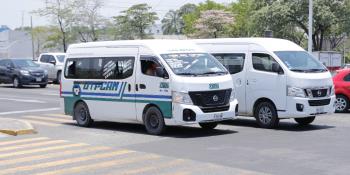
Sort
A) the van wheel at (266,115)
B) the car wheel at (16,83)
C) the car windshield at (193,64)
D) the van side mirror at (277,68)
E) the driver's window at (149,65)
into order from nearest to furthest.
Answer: the car windshield at (193,64)
the driver's window at (149,65)
the van side mirror at (277,68)
the van wheel at (266,115)
the car wheel at (16,83)

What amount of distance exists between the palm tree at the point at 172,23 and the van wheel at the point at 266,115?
10140 centimetres

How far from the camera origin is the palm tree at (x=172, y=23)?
4619 inches

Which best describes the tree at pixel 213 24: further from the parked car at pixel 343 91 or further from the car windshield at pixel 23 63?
the parked car at pixel 343 91

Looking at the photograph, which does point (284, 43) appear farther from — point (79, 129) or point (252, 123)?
point (79, 129)

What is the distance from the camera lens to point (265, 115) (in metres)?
14.9

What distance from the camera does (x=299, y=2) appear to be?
56.0m

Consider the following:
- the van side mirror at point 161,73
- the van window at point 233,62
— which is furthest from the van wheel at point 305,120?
the van side mirror at point 161,73

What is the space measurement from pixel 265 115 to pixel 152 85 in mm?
2989

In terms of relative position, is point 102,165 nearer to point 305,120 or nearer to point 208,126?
point 208,126

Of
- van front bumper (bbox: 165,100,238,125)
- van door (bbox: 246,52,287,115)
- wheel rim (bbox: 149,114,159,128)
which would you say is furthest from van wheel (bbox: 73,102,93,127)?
van door (bbox: 246,52,287,115)

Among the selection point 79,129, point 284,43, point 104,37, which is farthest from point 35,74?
point 104,37

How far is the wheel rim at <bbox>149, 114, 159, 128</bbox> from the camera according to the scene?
542 inches

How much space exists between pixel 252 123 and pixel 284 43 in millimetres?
2257

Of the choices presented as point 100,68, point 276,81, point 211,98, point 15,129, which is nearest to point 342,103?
point 276,81
